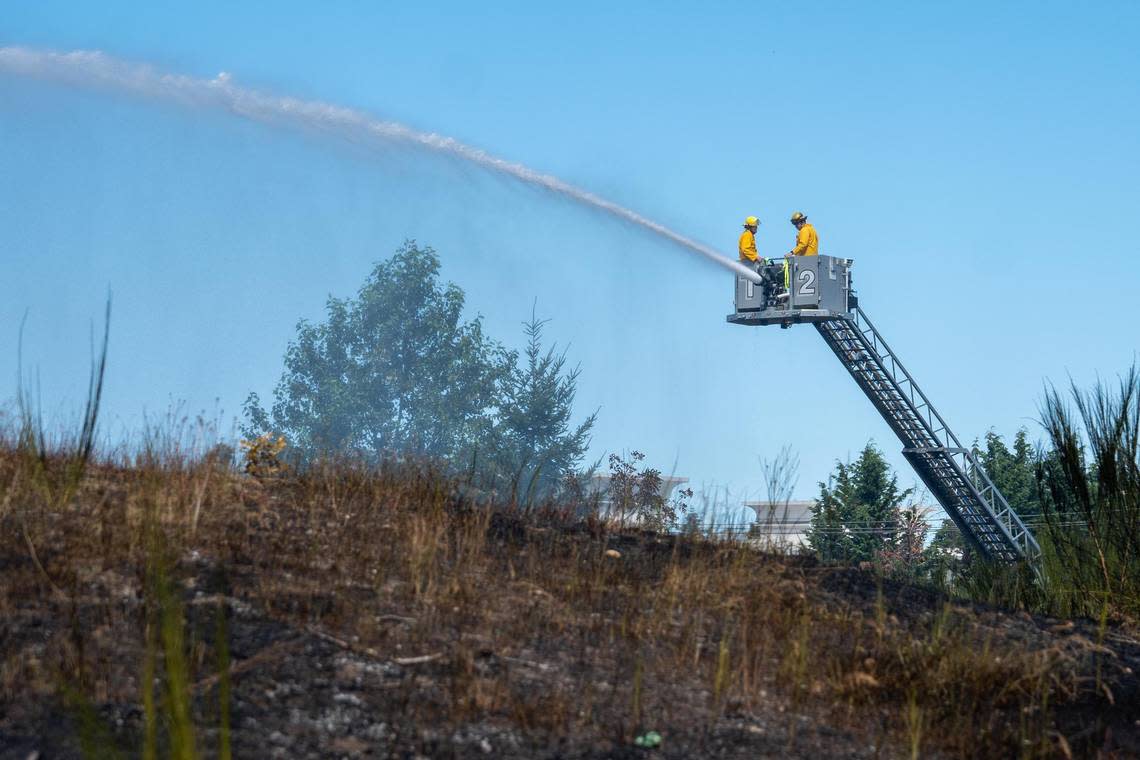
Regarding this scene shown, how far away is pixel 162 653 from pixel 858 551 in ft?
104

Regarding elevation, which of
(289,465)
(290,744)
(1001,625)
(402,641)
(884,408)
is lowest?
(290,744)

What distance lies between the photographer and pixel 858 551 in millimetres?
35812

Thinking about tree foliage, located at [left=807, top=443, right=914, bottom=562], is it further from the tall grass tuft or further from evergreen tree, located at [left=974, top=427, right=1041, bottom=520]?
the tall grass tuft

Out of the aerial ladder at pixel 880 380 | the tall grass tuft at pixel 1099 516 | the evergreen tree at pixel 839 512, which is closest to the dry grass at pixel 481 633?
the tall grass tuft at pixel 1099 516

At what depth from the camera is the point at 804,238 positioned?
987 inches

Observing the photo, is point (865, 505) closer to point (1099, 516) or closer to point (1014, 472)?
point (1014, 472)

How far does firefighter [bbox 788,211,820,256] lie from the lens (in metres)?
24.9

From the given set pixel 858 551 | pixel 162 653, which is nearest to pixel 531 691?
pixel 162 653

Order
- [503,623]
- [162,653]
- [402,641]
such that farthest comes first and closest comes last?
1. [503,623]
2. [402,641]
3. [162,653]

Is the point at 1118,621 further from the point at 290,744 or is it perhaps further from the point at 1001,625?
the point at 290,744

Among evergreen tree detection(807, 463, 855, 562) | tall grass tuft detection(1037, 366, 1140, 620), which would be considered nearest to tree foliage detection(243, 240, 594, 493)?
evergreen tree detection(807, 463, 855, 562)

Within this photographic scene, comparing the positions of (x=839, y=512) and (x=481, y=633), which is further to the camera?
(x=839, y=512)

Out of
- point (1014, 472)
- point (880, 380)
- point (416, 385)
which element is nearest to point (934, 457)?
point (880, 380)

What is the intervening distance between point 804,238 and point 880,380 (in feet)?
11.9
